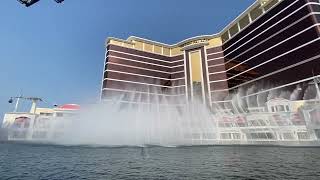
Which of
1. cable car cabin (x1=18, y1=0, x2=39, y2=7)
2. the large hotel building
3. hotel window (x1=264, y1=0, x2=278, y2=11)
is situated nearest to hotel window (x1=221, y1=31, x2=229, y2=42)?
Answer: the large hotel building

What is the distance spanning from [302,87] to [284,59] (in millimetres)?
15225

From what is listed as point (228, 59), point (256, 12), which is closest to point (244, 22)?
point (256, 12)

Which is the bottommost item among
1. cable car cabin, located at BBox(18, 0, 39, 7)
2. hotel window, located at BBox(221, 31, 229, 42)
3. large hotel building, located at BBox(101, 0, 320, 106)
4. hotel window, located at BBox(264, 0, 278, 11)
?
cable car cabin, located at BBox(18, 0, 39, 7)

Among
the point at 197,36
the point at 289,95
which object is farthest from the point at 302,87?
the point at 197,36

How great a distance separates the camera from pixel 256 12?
111812 mm

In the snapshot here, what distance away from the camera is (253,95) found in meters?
100

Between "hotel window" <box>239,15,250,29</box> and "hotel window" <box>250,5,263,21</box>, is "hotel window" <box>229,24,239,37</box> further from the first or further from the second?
"hotel window" <box>250,5,263,21</box>

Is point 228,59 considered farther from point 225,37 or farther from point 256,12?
point 256,12

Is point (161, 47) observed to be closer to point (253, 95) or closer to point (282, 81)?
point (253, 95)

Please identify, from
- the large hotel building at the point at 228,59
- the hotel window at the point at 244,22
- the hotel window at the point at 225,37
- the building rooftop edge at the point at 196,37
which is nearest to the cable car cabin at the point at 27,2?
the large hotel building at the point at 228,59

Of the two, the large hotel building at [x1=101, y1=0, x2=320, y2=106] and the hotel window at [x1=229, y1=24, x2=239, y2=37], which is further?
the hotel window at [x1=229, y1=24, x2=239, y2=37]

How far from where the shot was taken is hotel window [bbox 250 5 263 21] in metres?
110

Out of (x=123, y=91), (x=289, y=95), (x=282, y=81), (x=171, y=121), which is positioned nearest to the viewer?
(x=171, y=121)

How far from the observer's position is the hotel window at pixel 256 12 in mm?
110062
